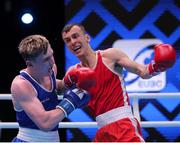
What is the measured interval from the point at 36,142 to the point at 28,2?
3192 mm

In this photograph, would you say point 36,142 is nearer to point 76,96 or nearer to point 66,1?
point 76,96

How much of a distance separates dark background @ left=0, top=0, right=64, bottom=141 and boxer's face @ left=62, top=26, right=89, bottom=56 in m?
2.41

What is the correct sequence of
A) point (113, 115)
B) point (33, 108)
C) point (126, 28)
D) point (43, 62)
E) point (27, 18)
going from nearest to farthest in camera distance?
point (33, 108), point (43, 62), point (113, 115), point (126, 28), point (27, 18)

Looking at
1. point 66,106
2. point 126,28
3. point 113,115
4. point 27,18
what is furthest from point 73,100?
point 27,18

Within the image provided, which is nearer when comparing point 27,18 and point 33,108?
point 33,108

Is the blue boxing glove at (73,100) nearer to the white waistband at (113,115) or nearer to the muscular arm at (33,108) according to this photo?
the muscular arm at (33,108)

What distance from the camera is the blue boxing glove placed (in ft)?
8.02

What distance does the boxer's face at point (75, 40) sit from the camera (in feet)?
9.43

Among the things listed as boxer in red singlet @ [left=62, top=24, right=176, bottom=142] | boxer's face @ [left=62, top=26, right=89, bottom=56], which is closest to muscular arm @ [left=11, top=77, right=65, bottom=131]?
boxer in red singlet @ [left=62, top=24, right=176, bottom=142]

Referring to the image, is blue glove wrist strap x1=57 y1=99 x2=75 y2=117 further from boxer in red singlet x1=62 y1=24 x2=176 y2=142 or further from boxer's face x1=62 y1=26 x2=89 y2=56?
boxer's face x1=62 y1=26 x2=89 y2=56

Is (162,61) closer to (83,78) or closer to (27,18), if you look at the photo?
(83,78)

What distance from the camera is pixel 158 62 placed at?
280 centimetres

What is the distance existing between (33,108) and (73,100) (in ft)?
0.65

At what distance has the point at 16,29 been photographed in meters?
5.40
